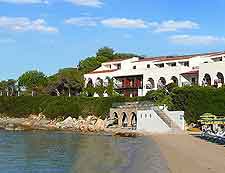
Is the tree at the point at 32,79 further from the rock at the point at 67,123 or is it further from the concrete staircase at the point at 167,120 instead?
the concrete staircase at the point at 167,120

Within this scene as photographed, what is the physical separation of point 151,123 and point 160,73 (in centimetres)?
2459

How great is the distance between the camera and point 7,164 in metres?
36.4

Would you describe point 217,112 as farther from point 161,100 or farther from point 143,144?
point 143,144

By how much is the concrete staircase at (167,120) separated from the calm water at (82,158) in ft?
34.7

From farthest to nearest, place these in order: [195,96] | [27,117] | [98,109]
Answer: [27,117], [98,109], [195,96]

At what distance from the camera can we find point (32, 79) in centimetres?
13025

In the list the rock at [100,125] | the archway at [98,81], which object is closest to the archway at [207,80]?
the rock at [100,125]

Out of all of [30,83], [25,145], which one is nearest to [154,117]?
[25,145]

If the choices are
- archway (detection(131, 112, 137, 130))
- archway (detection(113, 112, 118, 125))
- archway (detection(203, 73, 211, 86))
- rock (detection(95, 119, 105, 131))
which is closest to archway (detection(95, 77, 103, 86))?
archway (detection(113, 112, 118, 125))

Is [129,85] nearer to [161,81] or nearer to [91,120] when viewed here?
[161,81]

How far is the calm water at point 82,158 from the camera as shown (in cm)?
3345

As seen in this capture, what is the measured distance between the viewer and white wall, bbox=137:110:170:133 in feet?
220

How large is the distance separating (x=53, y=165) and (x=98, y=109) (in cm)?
5227

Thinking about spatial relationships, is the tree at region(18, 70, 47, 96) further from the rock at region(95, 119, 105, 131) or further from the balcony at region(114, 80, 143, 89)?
the rock at region(95, 119, 105, 131)
